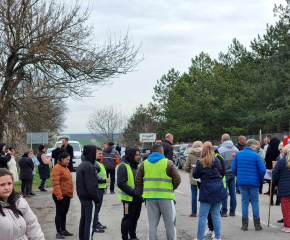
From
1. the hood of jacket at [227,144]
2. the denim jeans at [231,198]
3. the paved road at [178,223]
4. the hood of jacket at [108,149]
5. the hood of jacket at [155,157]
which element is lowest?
the paved road at [178,223]

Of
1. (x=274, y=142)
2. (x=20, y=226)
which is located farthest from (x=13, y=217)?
(x=274, y=142)

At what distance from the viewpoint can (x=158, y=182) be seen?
7188 mm

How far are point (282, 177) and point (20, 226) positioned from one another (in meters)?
6.50

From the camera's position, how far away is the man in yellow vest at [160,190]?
714cm

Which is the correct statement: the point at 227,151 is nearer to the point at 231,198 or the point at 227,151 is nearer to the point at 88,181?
the point at 231,198

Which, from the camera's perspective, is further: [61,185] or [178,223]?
[178,223]

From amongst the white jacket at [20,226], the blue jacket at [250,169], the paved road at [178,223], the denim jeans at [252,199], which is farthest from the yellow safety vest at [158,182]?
the white jacket at [20,226]

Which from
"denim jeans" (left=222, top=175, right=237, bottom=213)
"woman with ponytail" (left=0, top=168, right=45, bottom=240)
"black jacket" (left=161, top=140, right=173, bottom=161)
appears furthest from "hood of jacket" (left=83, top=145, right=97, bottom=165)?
"denim jeans" (left=222, top=175, right=237, bottom=213)

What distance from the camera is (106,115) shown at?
260 ft

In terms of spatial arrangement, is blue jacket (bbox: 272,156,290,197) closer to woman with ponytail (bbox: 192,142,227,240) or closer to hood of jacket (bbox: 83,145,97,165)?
woman with ponytail (bbox: 192,142,227,240)

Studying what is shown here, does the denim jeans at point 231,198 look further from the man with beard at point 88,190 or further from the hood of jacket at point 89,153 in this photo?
the hood of jacket at point 89,153

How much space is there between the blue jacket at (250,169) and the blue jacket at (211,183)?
129 centimetres

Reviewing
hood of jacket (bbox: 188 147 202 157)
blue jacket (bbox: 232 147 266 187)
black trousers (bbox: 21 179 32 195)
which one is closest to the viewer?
blue jacket (bbox: 232 147 266 187)

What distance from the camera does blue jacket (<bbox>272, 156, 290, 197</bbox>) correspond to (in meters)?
9.16
